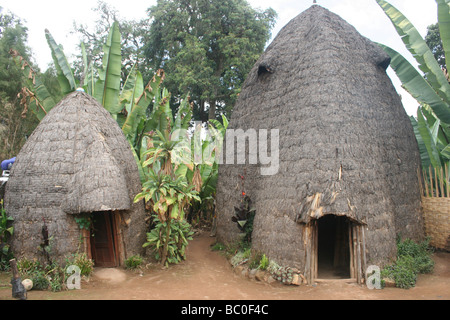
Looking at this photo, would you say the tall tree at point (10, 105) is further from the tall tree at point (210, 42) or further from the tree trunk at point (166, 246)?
the tree trunk at point (166, 246)

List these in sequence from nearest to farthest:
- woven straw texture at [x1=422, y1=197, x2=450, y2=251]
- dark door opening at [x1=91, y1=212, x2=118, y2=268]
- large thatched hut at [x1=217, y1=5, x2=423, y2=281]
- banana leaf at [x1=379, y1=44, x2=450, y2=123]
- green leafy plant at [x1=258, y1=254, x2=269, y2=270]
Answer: large thatched hut at [x1=217, y1=5, x2=423, y2=281], green leafy plant at [x1=258, y1=254, x2=269, y2=270], dark door opening at [x1=91, y1=212, x2=118, y2=268], woven straw texture at [x1=422, y1=197, x2=450, y2=251], banana leaf at [x1=379, y1=44, x2=450, y2=123]

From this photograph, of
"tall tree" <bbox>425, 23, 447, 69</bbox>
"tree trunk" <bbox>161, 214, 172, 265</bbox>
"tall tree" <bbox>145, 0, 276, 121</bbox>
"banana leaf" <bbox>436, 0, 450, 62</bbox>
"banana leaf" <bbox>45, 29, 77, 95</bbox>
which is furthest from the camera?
"tall tree" <bbox>145, 0, 276, 121</bbox>

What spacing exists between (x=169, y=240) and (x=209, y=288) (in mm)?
1736

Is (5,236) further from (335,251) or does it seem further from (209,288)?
(335,251)

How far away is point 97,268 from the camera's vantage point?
305 inches

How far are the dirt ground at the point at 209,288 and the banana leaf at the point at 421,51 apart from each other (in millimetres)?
4164

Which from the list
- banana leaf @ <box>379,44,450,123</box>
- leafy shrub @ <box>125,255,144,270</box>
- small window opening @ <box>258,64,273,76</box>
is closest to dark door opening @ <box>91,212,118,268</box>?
leafy shrub @ <box>125,255,144,270</box>

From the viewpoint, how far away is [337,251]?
319 inches

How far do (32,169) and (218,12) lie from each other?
1584 cm

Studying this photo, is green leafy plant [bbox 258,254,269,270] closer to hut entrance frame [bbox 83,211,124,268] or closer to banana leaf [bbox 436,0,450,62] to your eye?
hut entrance frame [bbox 83,211,124,268]

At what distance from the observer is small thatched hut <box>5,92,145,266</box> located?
712cm
